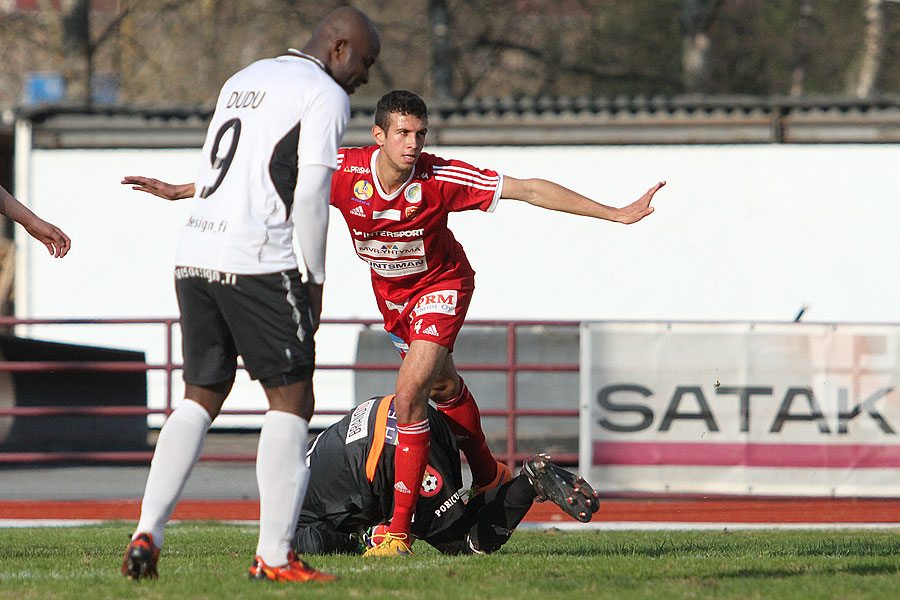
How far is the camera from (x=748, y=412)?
31.6 feet

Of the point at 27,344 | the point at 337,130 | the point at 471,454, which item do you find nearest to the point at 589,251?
the point at 27,344

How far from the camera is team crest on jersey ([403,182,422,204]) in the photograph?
5.75m

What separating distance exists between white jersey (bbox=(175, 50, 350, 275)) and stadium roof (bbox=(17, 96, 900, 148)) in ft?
35.4

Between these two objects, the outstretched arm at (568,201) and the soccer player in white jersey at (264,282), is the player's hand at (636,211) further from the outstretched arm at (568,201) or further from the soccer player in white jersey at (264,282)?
the soccer player in white jersey at (264,282)

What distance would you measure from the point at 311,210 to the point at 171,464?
106 centimetres

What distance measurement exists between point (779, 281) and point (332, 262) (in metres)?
5.65

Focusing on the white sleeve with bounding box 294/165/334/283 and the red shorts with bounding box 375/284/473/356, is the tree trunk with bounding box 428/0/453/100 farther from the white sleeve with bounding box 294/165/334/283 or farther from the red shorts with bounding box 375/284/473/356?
the white sleeve with bounding box 294/165/334/283

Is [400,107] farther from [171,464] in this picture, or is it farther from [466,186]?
[171,464]

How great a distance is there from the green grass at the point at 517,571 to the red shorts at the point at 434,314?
1.08 meters

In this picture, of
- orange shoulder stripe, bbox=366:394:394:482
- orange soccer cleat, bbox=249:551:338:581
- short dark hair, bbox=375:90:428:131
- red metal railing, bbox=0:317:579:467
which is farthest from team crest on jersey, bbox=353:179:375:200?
red metal railing, bbox=0:317:579:467

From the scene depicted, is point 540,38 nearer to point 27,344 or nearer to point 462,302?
point 27,344

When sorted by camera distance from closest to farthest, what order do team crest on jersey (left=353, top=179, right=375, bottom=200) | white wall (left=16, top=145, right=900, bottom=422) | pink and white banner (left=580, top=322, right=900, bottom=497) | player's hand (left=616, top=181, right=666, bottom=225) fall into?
player's hand (left=616, top=181, right=666, bottom=225), team crest on jersey (left=353, top=179, right=375, bottom=200), pink and white banner (left=580, top=322, right=900, bottom=497), white wall (left=16, top=145, right=900, bottom=422)

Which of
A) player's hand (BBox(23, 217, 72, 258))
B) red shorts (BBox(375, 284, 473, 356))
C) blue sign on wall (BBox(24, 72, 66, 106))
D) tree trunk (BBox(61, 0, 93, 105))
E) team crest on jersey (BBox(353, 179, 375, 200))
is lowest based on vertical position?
red shorts (BBox(375, 284, 473, 356))

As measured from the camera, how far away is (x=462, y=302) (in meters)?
5.98
